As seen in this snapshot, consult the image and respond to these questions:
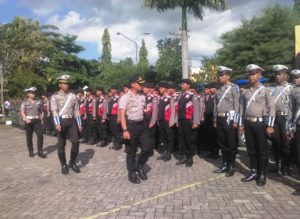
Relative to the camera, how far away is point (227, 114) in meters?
7.89

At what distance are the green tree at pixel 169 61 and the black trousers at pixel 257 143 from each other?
87.3ft

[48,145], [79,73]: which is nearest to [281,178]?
[48,145]

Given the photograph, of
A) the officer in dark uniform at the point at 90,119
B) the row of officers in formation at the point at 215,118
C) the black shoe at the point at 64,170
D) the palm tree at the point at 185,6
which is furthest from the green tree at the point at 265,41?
the black shoe at the point at 64,170

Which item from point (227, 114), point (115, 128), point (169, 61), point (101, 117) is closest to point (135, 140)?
point (227, 114)

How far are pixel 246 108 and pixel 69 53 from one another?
48.7m

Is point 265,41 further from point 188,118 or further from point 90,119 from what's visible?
point 188,118

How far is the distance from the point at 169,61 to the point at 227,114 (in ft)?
86.2

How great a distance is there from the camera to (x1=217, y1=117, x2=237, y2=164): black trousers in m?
7.87

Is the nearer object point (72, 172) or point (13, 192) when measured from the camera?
point (13, 192)

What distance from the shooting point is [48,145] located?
14.0 meters

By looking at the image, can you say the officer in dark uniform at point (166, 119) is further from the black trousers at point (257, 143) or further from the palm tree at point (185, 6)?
the palm tree at point (185, 6)

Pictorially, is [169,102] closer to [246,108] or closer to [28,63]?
[246,108]

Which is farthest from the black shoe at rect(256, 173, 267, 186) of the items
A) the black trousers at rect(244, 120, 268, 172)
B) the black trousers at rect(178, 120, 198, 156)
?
the black trousers at rect(178, 120, 198, 156)

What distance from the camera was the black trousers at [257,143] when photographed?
717cm
